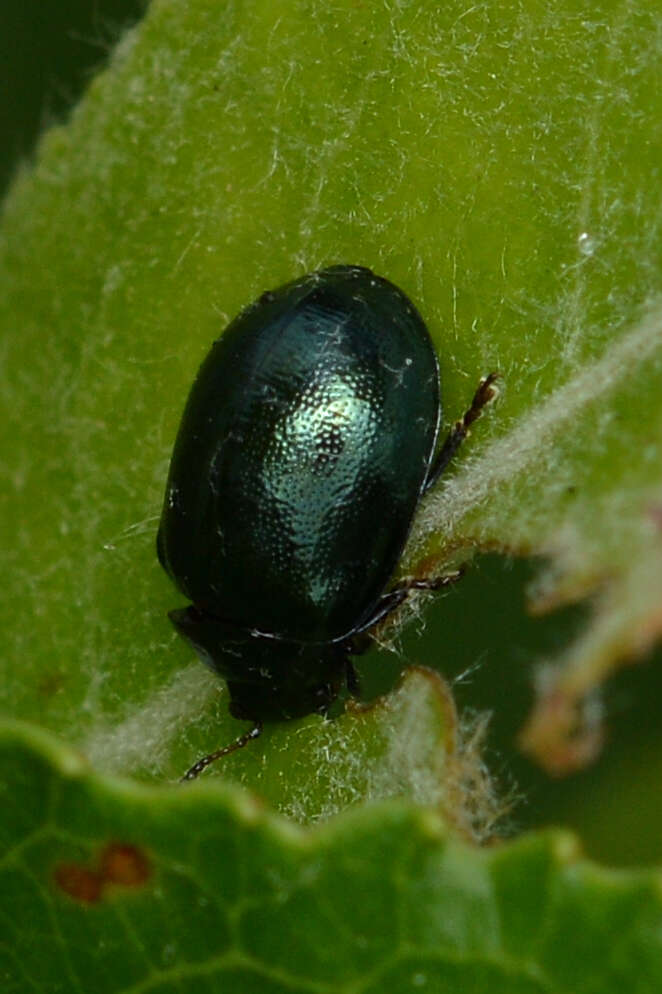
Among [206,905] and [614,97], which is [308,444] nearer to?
[614,97]

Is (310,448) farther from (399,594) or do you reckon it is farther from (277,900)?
(277,900)

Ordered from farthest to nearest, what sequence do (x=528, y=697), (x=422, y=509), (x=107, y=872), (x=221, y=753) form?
1. (x=221, y=753)
2. (x=422, y=509)
3. (x=528, y=697)
4. (x=107, y=872)

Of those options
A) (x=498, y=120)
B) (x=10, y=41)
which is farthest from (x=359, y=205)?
(x=10, y=41)

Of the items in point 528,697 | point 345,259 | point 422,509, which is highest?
point 345,259

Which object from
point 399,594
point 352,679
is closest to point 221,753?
point 352,679

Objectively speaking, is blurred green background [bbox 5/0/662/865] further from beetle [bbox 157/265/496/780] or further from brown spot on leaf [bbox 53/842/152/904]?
brown spot on leaf [bbox 53/842/152/904]

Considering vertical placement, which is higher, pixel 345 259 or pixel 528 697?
pixel 345 259
